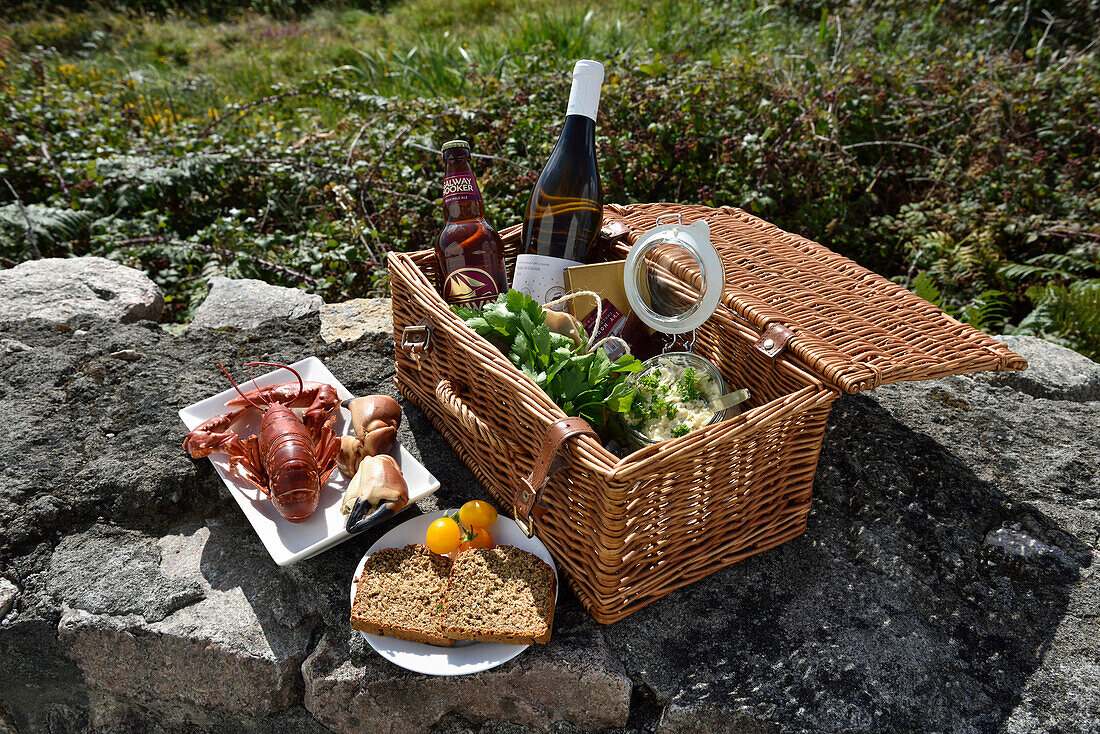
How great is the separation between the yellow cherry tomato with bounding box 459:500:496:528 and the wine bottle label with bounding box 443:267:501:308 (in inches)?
25.4

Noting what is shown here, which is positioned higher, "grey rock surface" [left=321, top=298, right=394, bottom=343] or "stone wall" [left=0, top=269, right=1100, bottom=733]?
"grey rock surface" [left=321, top=298, right=394, bottom=343]

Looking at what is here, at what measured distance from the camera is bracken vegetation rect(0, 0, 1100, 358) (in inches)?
139

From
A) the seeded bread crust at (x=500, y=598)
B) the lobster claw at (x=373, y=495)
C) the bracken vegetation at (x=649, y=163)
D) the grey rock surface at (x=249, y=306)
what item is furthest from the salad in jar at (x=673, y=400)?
the bracken vegetation at (x=649, y=163)

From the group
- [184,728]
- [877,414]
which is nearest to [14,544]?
[184,728]

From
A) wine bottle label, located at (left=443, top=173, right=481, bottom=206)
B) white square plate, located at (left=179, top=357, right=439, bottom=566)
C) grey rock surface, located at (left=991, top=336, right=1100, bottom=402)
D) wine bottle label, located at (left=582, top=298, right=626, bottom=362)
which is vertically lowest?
white square plate, located at (left=179, top=357, right=439, bottom=566)

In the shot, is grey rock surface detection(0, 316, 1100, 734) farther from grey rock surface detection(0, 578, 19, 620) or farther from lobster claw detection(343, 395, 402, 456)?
lobster claw detection(343, 395, 402, 456)

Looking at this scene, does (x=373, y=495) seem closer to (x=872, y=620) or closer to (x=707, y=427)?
(x=707, y=427)

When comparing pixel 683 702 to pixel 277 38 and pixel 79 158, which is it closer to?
pixel 79 158

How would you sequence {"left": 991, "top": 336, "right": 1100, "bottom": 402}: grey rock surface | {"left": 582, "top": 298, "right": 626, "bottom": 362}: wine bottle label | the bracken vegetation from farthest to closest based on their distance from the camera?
the bracken vegetation
{"left": 991, "top": 336, "right": 1100, "bottom": 402}: grey rock surface
{"left": 582, "top": 298, "right": 626, "bottom": 362}: wine bottle label

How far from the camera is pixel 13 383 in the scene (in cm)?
224

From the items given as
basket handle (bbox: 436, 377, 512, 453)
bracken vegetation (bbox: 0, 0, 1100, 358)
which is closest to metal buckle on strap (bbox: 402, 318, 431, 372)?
basket handle (bbox: 436, 377, 512, 453)

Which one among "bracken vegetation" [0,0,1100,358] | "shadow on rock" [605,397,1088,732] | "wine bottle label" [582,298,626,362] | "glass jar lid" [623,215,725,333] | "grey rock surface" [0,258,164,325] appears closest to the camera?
"shadow on rock" [605,397,1088,732]

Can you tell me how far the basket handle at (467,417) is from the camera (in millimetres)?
1649

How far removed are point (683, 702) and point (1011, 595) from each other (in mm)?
938
